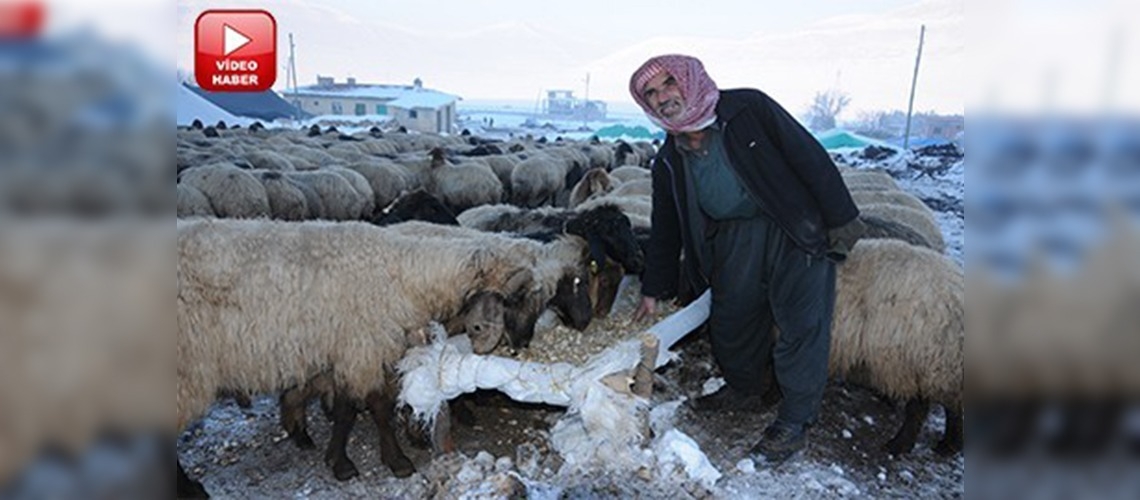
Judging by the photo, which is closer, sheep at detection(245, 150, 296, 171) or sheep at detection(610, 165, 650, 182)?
sheep at detection(610, 165, 650, 182)

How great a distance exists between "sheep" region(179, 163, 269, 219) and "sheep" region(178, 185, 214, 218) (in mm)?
186

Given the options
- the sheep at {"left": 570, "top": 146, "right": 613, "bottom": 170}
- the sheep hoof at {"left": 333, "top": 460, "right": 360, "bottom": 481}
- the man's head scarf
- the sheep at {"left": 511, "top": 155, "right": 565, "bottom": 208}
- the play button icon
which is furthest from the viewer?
the sheep at {"left": 570, "top": 146, "right": 613, "bottom": 170}

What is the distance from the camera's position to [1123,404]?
90cm

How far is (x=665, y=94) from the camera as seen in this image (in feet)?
11.7

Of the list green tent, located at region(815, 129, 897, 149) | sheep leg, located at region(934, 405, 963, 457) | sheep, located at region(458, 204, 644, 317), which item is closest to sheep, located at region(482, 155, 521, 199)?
sheep, located at region(458, 204, 644, 317)

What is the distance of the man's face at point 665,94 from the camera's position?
3.55 metres

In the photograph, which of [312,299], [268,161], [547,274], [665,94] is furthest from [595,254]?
[268,161]

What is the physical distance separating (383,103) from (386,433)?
51281 mm

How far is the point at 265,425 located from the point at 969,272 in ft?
15.0

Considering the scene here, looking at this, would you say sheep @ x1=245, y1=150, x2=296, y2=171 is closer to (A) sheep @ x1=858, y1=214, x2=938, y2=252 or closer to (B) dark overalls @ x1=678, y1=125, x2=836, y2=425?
(A) sheep @ x1=858, y1=214, x2=938, y2=252

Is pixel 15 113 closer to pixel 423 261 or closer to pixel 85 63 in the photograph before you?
pixel 85 63

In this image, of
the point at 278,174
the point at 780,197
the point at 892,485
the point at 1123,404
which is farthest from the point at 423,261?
Result: the point at 278,174

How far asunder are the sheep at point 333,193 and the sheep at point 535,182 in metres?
4.82

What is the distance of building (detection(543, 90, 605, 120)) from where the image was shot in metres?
75.2
